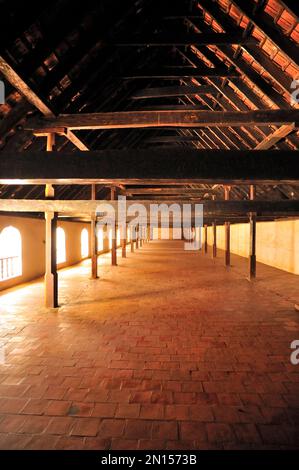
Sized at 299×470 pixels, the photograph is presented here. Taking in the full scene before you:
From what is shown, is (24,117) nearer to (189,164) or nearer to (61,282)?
(189,164)

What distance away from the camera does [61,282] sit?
10.2m

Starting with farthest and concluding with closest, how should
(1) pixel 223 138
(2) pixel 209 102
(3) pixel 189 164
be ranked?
(1) pixel 223 138 → (2) pixel 209 102 → (3) pixel 189 164

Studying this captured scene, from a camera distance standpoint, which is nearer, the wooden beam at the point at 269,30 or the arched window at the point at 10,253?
the wooden beam at the point at 269,30

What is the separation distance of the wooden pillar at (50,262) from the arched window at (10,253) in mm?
3283

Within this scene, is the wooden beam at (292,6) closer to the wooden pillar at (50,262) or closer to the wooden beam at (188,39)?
the wooden beam at (188,39)

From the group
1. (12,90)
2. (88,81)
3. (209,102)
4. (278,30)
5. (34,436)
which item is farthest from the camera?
(209,102)

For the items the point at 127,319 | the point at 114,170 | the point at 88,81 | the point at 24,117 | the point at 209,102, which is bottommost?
the point at 127,319

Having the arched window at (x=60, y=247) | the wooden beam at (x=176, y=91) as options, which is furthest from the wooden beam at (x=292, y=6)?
the arched window at (x=60, y=247)

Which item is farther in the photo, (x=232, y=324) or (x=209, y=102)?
(x=209, y=102)

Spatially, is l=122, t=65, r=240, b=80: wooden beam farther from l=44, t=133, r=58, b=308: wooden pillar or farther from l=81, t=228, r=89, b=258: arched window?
l=81, t=228, r=89, b=258: arched window

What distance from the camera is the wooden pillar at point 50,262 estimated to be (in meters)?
6.73

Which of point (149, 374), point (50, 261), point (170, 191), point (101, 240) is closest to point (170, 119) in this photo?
point (149, 374)
